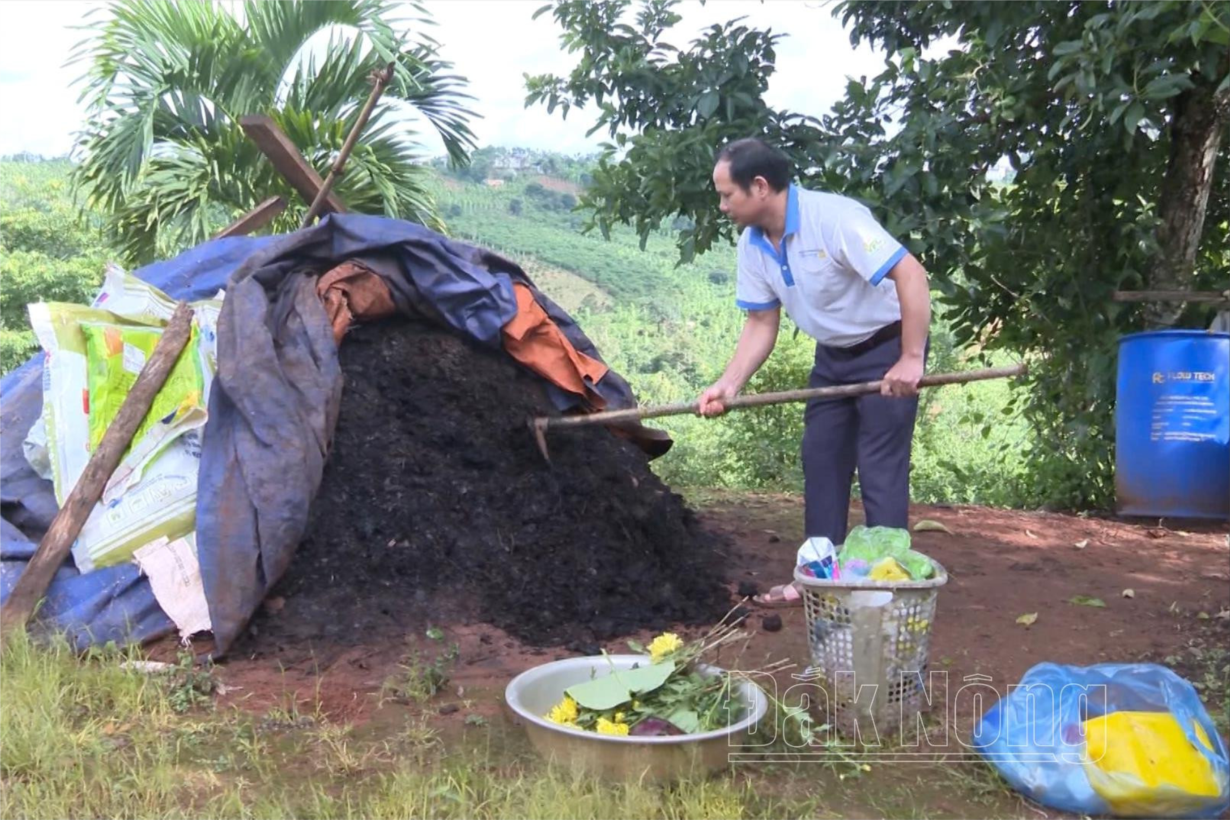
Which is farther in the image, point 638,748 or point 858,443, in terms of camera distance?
point 858,443

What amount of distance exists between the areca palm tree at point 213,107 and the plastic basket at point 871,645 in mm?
4474

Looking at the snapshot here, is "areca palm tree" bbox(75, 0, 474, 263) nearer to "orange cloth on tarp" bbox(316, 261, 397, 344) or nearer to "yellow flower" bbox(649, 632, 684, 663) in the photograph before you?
"orange cloth on tarp" bbox(316, 261, 397, 344)

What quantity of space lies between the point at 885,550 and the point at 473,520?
5.25 ft

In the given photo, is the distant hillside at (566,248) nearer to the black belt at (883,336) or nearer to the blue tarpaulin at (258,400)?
Answer: the blue tarpaulin at (258,400)

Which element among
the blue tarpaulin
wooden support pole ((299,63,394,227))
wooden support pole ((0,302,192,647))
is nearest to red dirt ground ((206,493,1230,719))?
the blue tarpaulin

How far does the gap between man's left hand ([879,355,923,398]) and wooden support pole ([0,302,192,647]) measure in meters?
2.33

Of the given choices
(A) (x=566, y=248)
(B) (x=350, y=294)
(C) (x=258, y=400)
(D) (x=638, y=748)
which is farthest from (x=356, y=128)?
(A) (x=566, y=248)

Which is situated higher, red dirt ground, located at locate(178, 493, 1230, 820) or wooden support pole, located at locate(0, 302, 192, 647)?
wooden support pole, located at locate(0, 302, 192, 647)

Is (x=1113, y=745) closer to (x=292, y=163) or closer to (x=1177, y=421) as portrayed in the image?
(x=1177, y=421)

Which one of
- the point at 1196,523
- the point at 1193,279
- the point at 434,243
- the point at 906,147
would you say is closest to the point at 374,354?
the point at 434,243

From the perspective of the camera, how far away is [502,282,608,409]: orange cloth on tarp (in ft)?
14.3

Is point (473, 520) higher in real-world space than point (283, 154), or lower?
lower

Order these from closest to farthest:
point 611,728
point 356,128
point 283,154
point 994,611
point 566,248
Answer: point 611,728 < point 994,611 < point 356,128 < point 283,154 < point 566,248

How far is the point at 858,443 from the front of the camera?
367 centimetres
